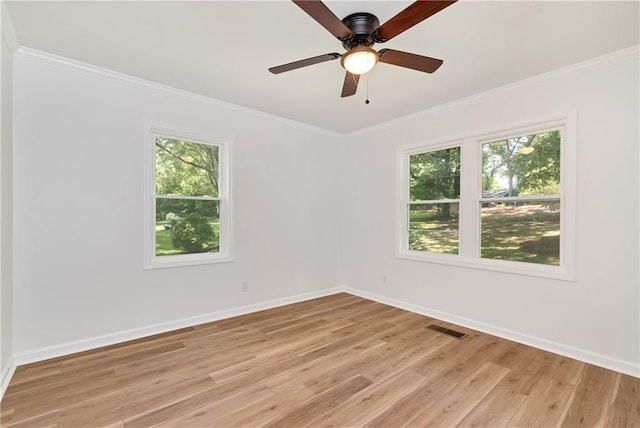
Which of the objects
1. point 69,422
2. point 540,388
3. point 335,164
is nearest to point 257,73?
point 335,164

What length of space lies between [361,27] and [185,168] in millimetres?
2551

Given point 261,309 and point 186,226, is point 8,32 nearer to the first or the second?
point 186,226

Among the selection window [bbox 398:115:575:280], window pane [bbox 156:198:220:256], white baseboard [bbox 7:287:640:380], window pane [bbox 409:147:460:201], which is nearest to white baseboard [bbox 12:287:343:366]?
white baseboard [bbox 7:287:640:380]

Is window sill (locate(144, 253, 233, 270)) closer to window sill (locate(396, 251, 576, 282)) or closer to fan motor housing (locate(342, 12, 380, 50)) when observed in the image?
window sill (locate(396, 251, 576, 282))

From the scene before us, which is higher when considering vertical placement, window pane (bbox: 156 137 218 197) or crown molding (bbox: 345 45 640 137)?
A: crown molding (bbox: 345 45 640 137)

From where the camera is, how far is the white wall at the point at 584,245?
2.51m

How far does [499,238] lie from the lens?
3383mm

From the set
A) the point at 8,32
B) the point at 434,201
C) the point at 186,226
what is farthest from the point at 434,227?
the point at 8,32

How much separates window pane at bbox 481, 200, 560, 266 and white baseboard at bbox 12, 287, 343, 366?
9.07ft

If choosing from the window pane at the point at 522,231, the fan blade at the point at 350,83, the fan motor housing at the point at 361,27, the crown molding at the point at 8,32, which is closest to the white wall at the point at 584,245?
the window pane at the point at 522,231

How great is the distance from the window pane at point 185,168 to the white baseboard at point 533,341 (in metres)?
3.05

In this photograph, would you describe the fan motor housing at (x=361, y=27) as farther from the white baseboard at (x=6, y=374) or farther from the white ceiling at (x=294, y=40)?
the white baseboard at (x=6, y=374)

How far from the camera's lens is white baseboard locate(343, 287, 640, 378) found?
98.9 inches

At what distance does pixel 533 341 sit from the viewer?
299 centimetres
